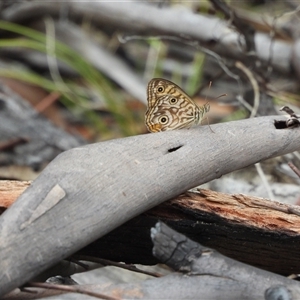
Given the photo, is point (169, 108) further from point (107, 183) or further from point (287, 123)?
point (107, 183)

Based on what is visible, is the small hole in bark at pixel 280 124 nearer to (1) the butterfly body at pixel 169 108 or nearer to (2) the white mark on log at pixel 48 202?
(1) the butterfly body at pixel 169 108

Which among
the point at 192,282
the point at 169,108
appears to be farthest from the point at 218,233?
the point at 169,108

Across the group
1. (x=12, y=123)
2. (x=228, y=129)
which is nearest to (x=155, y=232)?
(x=228, y=129)

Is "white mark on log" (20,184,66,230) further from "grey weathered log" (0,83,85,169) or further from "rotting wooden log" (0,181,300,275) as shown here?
"grey weathered log" (0,83,85,169)

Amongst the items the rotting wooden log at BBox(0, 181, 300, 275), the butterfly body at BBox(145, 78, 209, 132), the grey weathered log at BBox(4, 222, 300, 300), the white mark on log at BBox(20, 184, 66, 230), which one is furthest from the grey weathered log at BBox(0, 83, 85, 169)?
the grey weathered log at BBox(4, 222, 300, 300)

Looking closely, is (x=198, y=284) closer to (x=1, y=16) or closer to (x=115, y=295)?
(x=115, y=295)

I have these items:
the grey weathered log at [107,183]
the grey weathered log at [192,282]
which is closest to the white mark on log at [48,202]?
the grey weathered log at [107,183]
